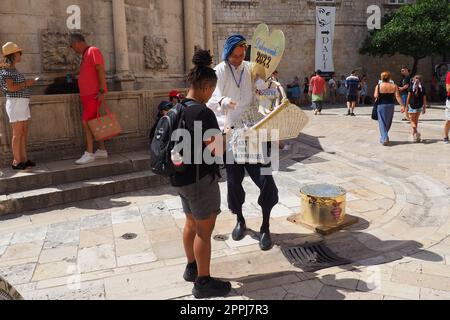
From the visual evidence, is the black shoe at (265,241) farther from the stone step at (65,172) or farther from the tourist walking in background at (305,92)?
the tourist walking in background at (305,92)

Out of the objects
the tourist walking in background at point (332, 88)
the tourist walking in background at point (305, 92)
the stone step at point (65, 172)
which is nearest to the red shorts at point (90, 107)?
the stone step at point (65, 172)

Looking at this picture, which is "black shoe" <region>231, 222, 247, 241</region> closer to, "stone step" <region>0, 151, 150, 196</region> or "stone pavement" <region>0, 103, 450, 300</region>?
"stone pavement" <region>0, 103, 450, 300</region>

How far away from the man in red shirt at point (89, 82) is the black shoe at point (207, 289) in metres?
4.09

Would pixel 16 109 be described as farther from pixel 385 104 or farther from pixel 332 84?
pixel 332 84

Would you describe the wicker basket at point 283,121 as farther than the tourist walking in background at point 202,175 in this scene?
Yes

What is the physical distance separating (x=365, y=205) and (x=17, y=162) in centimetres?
531

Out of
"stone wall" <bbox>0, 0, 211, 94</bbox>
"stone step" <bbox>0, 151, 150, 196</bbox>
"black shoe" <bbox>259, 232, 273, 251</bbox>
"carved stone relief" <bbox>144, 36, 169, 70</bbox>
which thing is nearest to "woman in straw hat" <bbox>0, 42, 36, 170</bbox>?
"stone step" <bbox>0, 151, 150, 196</bbox>

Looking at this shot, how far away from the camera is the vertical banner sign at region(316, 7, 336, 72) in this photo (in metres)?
24.8

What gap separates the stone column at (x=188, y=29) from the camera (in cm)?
915

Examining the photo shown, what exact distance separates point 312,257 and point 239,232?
2.93ft

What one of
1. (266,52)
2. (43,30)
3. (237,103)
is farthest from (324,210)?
(43,30)

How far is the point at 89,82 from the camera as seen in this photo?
669 cm
